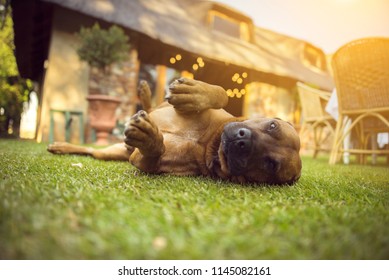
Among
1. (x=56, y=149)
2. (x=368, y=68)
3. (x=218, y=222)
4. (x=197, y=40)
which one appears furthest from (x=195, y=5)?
(x=218, y=222)

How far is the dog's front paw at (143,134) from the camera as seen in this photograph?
134 cm

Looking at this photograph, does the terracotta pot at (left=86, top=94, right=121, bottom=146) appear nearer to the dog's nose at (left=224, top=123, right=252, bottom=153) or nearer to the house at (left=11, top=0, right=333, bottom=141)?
the house at (left=11, top=0, right=333, bottom=141)

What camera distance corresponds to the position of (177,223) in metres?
0.84

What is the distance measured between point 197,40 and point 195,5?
2243 mm

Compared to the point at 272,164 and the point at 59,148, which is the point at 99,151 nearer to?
the point at 59,148

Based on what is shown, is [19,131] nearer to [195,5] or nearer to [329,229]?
[195,5]

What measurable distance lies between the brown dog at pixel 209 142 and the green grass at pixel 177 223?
0.71 ft

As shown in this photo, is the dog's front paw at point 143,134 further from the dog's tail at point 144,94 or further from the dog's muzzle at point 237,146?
the dog's tail at point 144,94

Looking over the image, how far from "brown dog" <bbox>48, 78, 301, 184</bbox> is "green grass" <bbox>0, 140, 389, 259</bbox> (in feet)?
0.71

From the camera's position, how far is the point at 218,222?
88 cm

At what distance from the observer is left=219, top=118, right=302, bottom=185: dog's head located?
4.84 feet

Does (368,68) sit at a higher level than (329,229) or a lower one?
higher
